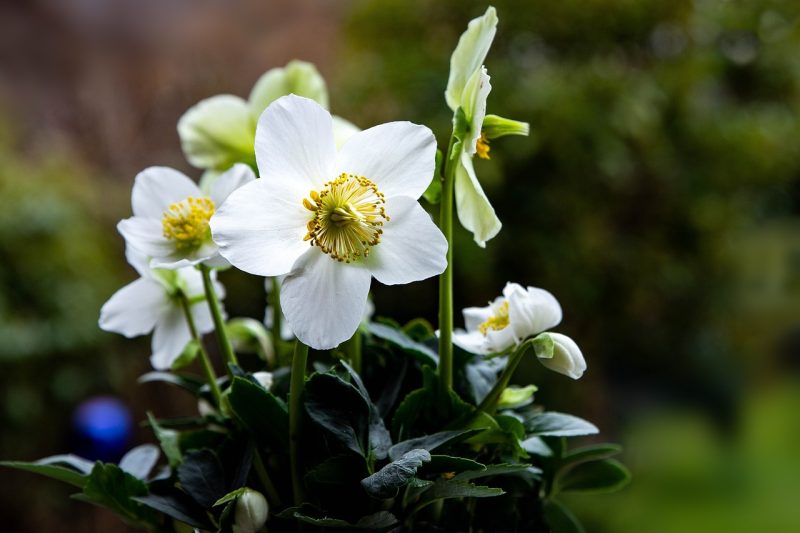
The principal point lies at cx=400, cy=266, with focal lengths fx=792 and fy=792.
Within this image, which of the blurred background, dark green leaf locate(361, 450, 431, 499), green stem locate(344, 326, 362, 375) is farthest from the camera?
the blurred background

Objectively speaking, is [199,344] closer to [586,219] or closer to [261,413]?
[261,413]

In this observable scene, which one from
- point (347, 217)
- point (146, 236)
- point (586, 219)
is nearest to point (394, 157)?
point (347, 217)

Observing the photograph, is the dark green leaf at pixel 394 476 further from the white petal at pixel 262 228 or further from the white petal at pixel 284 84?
the white petal at pixel 284 84

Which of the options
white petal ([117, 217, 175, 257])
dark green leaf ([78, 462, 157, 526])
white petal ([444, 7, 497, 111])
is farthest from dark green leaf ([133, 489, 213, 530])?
white petal ([444, 7, 497, 111])

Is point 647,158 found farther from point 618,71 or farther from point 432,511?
point 432,511

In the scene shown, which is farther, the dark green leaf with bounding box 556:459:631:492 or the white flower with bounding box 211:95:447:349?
the dark green leaf with bounding box 556:459:631:492

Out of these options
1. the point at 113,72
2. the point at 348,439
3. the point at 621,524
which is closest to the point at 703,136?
the point at 621,524

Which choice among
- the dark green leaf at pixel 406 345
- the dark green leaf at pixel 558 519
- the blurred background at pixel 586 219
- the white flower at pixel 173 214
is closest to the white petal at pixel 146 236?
the white flower at pixel 173 214

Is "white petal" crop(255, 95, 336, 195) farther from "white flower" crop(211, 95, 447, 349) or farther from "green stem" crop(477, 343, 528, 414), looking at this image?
"green stem" crop(477, 343, 528, 414)
